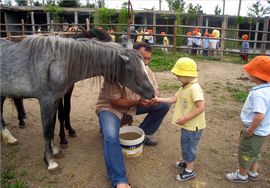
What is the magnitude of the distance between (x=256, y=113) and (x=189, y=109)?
0.56 m

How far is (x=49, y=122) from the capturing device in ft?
8.52

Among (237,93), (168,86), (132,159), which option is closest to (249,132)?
(132,159)

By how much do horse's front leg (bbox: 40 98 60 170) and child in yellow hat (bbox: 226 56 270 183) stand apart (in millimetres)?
1790

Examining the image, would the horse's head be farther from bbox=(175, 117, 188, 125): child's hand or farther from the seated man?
bbox=(175, 117, 188, 125): child's hand

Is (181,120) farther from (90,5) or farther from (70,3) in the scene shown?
(90,5)

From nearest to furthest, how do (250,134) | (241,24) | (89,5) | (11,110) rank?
(250,134)
(11,110)
(241,24)
(89,5)

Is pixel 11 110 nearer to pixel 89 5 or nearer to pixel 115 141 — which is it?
pixel 115 141

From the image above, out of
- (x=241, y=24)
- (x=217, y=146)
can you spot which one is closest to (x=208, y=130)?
(x=217, y=146)

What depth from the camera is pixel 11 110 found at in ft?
14.2

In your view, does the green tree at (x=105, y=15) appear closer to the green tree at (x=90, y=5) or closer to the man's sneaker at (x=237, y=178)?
the green tree at (x=90, y=5)

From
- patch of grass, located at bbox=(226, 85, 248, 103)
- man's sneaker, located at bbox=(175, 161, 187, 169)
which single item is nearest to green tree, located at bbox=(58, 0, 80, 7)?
patch of grass, located at bbox=(226, 85, 248, 103)

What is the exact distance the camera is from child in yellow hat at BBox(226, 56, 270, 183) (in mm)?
2163

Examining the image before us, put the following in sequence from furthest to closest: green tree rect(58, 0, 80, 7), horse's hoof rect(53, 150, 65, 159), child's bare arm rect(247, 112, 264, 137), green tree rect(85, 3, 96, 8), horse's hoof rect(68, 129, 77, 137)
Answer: green tree rect(85, 3, 96, 8)
green tree rect(58, 0, 80, 7)
horse's hoof rect(68, 129, 77, 137)
horse's hoof rect(53, 150, 65, 159)
child's bare arm rect(247, 112, 264, 137)

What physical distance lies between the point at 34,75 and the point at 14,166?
1020mm
